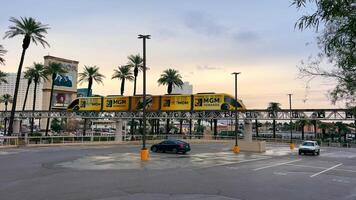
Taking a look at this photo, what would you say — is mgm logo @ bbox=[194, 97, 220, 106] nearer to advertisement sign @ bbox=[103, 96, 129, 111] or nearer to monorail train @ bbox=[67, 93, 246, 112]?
monorail train @ bbox=[67, 93, 246, 112]

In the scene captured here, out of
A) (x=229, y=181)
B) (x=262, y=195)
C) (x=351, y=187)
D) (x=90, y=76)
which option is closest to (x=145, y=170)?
(x=229, y=181)

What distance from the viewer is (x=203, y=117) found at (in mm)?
55281

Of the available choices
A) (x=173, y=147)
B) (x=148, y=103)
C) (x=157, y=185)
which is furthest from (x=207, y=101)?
(x=157, y=185)

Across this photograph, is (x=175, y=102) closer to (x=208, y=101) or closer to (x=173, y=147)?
(x=208, y=101)

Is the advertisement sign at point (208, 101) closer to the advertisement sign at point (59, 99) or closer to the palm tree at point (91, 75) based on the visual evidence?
the palm tree at point (91, 75)

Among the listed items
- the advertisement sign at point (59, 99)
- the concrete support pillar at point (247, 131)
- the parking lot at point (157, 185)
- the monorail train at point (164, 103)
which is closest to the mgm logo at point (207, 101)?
the monorail train at point (164, 103)

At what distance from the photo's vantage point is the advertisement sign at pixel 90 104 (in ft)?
215

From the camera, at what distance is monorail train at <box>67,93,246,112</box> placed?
2130 inches

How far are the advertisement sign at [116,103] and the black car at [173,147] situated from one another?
25.2 meters

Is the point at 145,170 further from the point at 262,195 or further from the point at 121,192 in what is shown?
the point at 262,195

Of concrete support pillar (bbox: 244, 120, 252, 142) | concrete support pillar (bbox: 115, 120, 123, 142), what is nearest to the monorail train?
concrete support pillar (bbox: 244, 120, 252, 142)

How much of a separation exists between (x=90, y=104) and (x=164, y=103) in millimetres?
15627

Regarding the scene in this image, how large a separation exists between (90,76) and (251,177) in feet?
194

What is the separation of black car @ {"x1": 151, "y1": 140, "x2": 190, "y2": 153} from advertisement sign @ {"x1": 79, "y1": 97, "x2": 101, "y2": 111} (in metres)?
30.4
